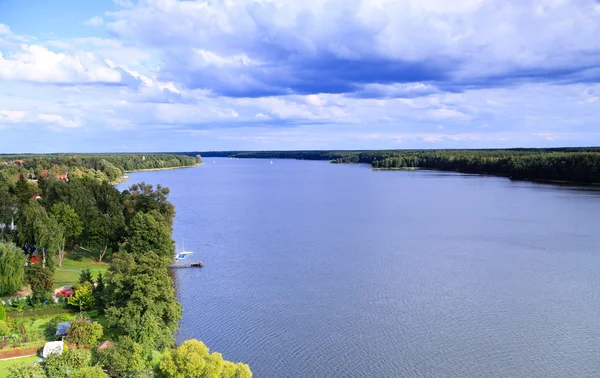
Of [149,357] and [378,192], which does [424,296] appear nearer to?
[149,357]

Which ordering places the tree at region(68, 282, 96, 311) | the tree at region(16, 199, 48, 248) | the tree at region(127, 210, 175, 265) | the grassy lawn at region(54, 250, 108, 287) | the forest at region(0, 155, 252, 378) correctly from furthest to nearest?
the tree at region(127, 210, 175, 265) < the tree at region(16, 199, 48, 248) < the grassy lawn at region(54, 250, 108, 287) < the tree at region(68, 282, 96, 311) < the forest at region(0, 155, 252, 378)

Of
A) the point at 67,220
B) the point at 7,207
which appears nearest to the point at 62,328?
the point at 67,220

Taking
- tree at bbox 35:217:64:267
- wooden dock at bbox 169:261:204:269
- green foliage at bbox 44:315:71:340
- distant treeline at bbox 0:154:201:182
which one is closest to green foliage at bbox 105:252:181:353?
green foliage at bbox 44:315:71:340

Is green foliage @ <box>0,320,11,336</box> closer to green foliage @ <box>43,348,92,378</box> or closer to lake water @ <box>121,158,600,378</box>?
green foliage @ <box>43,348,92,378</box>

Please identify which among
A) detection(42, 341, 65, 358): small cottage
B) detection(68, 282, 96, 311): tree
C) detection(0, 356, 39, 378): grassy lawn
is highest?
detection(68, 282, 96, 311): tree

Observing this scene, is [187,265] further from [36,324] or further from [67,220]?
[36,324]

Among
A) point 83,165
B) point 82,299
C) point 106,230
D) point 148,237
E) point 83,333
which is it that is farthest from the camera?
point 83,165
